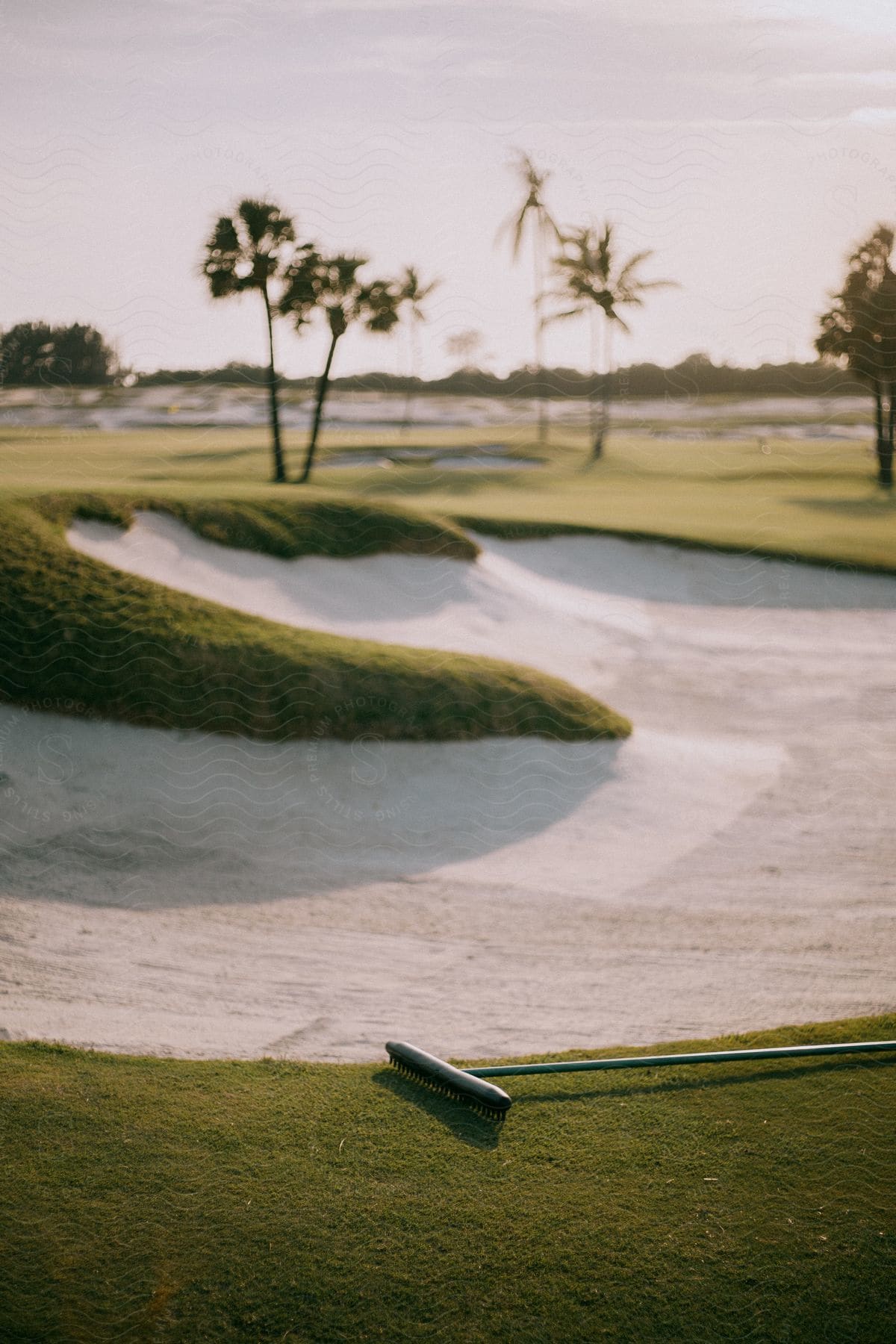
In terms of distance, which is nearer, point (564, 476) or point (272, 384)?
Result: point (272, 384)

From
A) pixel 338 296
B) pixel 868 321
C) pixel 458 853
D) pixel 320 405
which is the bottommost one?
pixel 458 853

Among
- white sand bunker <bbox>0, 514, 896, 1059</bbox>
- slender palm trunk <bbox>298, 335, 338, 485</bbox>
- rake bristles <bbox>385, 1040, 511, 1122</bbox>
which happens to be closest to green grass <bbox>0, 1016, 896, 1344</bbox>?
rake bristles <bbox>385, 1040, 511, 1122</bbox>

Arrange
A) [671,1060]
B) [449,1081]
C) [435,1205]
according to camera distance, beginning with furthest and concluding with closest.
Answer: [671,1060]
[449,1081]
[435,1205]

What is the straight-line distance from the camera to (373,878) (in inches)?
254

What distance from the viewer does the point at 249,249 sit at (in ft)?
21.1

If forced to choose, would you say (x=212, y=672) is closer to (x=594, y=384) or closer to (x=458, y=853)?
(x=458, y=853)

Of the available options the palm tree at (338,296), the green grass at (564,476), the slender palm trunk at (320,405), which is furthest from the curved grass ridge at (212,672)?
the palm tree at (338,296)

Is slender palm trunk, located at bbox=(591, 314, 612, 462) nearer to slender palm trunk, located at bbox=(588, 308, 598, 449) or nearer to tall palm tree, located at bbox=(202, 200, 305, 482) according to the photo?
slender palm trunk, located at bbox=(588, 308, 598, 449)

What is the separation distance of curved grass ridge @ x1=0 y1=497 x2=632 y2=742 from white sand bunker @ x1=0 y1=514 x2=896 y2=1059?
0.20 m

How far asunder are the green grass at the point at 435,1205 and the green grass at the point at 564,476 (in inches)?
165

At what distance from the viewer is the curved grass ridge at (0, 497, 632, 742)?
7.19 meters

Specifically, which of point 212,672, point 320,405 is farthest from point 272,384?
point 212,672

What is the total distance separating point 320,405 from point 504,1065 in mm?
4462

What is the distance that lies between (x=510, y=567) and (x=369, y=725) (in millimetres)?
3455
